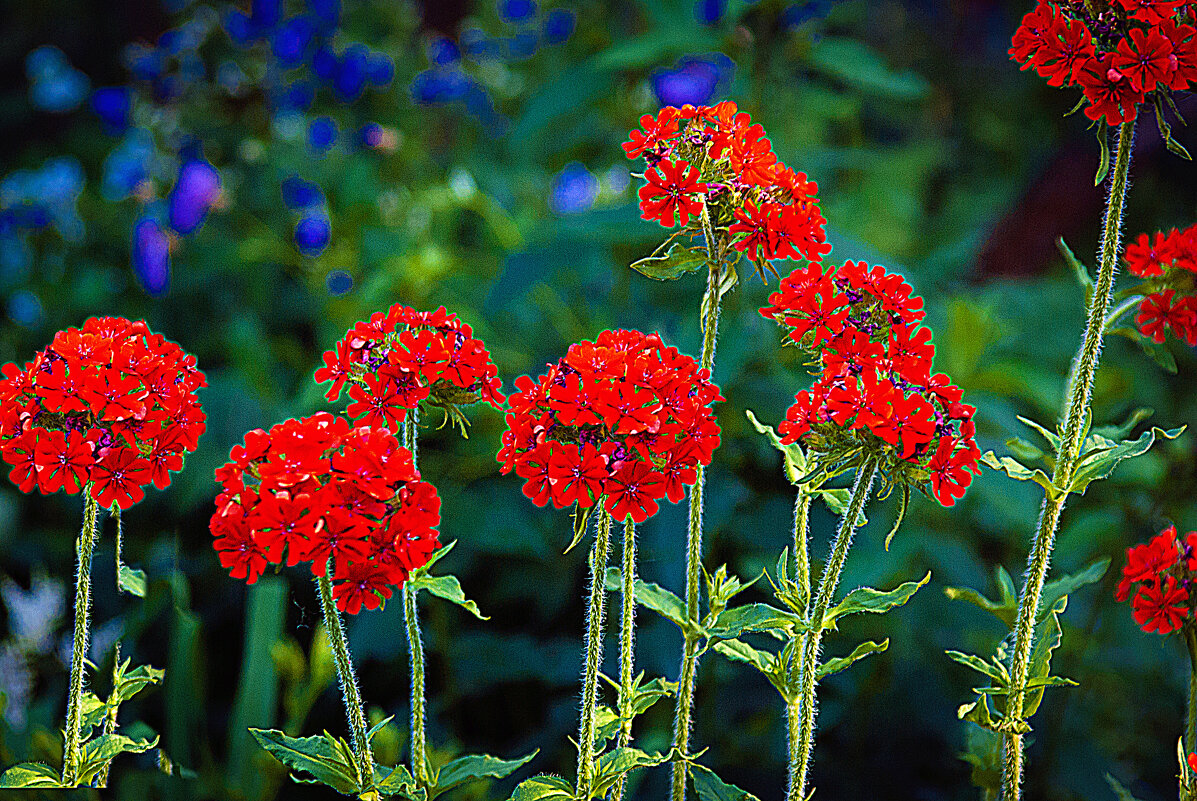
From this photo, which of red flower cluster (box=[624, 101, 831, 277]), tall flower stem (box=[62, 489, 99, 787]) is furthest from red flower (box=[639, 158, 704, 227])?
tall flower stem (box=[62, 489, 99, 787])

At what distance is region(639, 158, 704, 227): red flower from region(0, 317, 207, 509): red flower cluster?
0.49 meters

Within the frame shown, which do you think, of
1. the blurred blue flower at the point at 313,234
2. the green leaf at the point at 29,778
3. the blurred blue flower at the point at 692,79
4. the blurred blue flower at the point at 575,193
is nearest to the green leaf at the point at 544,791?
the green leaf at the point at 29,778

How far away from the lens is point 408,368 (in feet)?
3.39

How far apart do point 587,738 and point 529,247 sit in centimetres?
127

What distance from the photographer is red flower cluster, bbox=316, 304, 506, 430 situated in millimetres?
1041

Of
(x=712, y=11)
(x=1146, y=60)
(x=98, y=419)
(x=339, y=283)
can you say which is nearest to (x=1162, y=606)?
(x=1146, y=60)

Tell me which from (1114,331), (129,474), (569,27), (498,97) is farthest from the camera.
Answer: (498,97)

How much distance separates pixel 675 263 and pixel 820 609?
380 millimetres

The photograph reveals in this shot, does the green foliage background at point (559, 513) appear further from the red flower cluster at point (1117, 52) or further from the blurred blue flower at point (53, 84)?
the red flower cluster at point (1117, 52)

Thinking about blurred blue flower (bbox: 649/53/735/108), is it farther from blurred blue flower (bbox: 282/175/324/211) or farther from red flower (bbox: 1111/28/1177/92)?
red flower (bbox: 1111/28/1177/92)

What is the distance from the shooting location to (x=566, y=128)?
334 cm

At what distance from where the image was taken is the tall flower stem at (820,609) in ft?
3.38

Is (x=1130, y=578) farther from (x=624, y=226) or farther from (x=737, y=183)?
(x=624, y=226)

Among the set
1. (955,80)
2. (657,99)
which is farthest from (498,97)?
(955,80)
